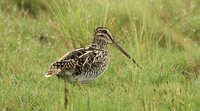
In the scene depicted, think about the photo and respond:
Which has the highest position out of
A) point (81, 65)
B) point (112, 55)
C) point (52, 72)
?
point (112, 55)

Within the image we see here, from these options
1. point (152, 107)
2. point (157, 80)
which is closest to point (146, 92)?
point (152, 107)

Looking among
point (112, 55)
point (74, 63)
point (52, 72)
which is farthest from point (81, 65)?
point (112, 55)

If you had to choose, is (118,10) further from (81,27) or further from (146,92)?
(146,92)

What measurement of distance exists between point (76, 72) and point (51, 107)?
1018mm

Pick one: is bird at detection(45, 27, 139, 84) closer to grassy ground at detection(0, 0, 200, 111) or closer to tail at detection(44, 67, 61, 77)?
tail at detection(44, 67, 61, 77)

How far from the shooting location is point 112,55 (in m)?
9.73

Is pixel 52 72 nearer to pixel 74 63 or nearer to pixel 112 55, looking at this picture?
pixel 74 63

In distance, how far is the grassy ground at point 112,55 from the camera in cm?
712

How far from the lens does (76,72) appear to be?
7.81m

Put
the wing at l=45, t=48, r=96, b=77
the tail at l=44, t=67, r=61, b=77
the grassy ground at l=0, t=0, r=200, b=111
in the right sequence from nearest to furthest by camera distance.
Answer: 1. the grassy ground at l=0, t=0, r=200, b=111
2. the tail at l=44, t=67, r=61, b=77
3. the wing at l=45, t=48, r=96, b=77

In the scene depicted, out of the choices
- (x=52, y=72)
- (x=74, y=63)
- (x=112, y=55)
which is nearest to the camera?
(x=52, y=72)

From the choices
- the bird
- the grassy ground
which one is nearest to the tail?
the bird

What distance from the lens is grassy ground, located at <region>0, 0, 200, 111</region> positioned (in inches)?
280

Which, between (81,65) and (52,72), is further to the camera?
(81,65)
